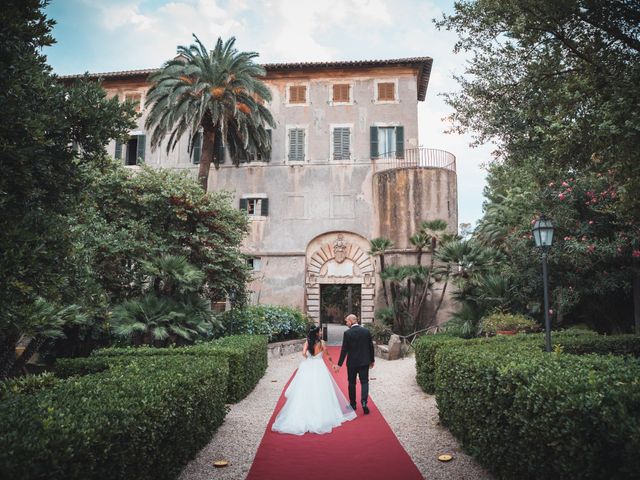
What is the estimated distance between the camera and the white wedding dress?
6.88 meters

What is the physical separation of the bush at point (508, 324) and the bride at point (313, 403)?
6.38m

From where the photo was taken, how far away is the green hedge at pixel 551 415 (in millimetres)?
3199

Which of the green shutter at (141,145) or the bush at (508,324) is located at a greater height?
the green shutter at (141,145)

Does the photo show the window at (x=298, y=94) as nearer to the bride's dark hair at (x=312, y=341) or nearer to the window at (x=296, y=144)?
the window at (x=296, y=144)

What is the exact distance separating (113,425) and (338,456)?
3041 mm

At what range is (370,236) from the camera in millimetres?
22031

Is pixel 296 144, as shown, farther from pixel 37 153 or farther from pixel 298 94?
pixel 37 153

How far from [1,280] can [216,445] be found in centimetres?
342

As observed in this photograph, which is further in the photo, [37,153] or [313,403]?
[313,403]

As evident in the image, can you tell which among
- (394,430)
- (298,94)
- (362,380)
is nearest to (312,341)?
(362,380)

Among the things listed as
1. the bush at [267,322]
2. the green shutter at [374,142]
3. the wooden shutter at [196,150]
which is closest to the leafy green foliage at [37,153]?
the bush at [267,322]

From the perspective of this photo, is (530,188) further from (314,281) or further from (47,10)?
(47,10)

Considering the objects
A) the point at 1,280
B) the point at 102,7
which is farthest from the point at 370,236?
the point at 1,280

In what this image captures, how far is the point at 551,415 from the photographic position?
371 cm
